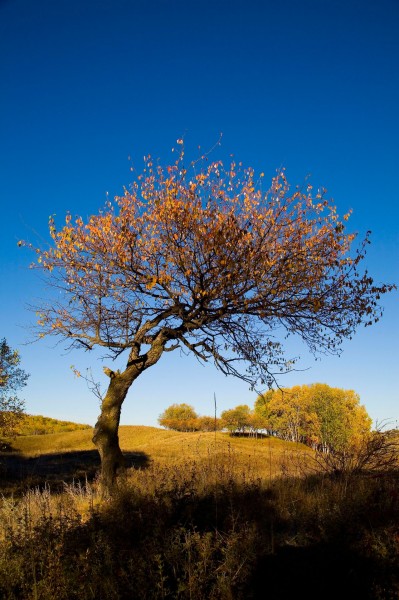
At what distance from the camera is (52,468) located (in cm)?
2514

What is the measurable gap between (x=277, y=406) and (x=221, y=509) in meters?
87.8

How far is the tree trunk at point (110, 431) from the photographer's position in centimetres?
1446

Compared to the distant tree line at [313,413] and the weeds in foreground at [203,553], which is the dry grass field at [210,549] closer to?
the weeds in foreground at [203,553]

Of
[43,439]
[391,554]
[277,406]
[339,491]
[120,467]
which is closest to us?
[391,554]

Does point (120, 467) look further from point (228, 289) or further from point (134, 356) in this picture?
point (228, 289)

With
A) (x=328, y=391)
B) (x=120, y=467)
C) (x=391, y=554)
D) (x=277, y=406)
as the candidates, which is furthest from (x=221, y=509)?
(x=328, y=391)

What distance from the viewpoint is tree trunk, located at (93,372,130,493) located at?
14461 millimetres

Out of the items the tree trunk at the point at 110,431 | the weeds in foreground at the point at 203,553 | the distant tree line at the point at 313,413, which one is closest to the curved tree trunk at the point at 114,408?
the tree trunk at the point at 110,431

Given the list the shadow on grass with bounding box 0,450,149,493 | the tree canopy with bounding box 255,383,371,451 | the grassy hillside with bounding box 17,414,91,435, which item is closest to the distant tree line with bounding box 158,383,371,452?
the tree canopy with bounding box 255,383,371,451

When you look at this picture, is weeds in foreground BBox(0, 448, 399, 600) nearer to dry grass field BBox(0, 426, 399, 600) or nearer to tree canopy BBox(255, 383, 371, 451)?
dry grass field BBox(0, 426, 399, 600)

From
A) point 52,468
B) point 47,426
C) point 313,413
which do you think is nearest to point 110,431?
point 52,468

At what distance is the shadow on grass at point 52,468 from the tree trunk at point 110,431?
2.51 m

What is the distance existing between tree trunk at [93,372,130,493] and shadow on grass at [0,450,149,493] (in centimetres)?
251

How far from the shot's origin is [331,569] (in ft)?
21.8
